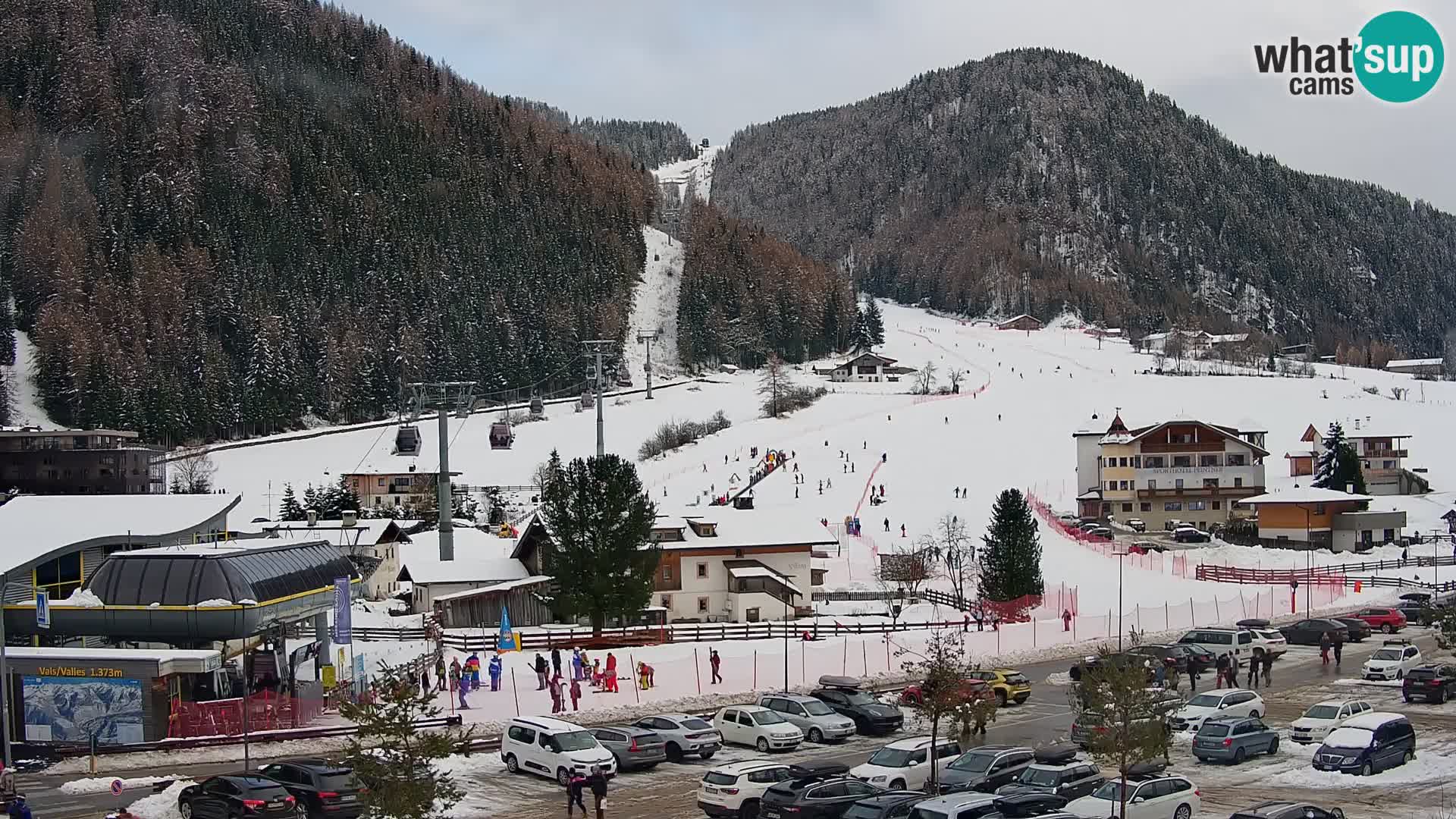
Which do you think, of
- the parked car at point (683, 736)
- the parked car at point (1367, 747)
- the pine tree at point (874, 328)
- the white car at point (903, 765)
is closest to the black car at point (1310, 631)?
the parked car at point (1367, 747)

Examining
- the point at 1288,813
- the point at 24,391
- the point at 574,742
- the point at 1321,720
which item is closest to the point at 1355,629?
the point at 1321,720

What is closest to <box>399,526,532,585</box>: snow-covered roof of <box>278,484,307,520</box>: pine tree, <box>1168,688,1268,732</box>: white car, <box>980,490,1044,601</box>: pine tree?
<box>980,490,1044,601</box>: pine tree

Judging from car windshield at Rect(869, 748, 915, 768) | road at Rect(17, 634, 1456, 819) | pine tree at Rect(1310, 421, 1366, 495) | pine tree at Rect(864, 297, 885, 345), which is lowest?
road at Rect(17, 634, 1456, 819)

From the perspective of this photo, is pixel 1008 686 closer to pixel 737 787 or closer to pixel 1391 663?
pixel 1391 663

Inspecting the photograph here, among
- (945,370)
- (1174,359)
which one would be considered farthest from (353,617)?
(1174,359)

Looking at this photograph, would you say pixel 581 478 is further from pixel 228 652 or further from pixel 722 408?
pixel 722 408

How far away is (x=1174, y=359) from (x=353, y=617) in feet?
416

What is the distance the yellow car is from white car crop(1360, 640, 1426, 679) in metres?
8.39

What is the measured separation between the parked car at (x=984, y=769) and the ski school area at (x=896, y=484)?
9.93m

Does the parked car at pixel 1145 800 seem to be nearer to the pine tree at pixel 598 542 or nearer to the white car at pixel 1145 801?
the white car at pixel 1145 801

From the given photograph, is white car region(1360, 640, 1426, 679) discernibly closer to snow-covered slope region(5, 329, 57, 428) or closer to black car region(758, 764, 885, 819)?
black car region(758, 764, 885, 819)

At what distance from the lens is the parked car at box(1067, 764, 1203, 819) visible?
835 inches

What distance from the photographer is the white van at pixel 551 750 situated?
81.9 ft

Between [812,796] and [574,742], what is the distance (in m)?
5.40
